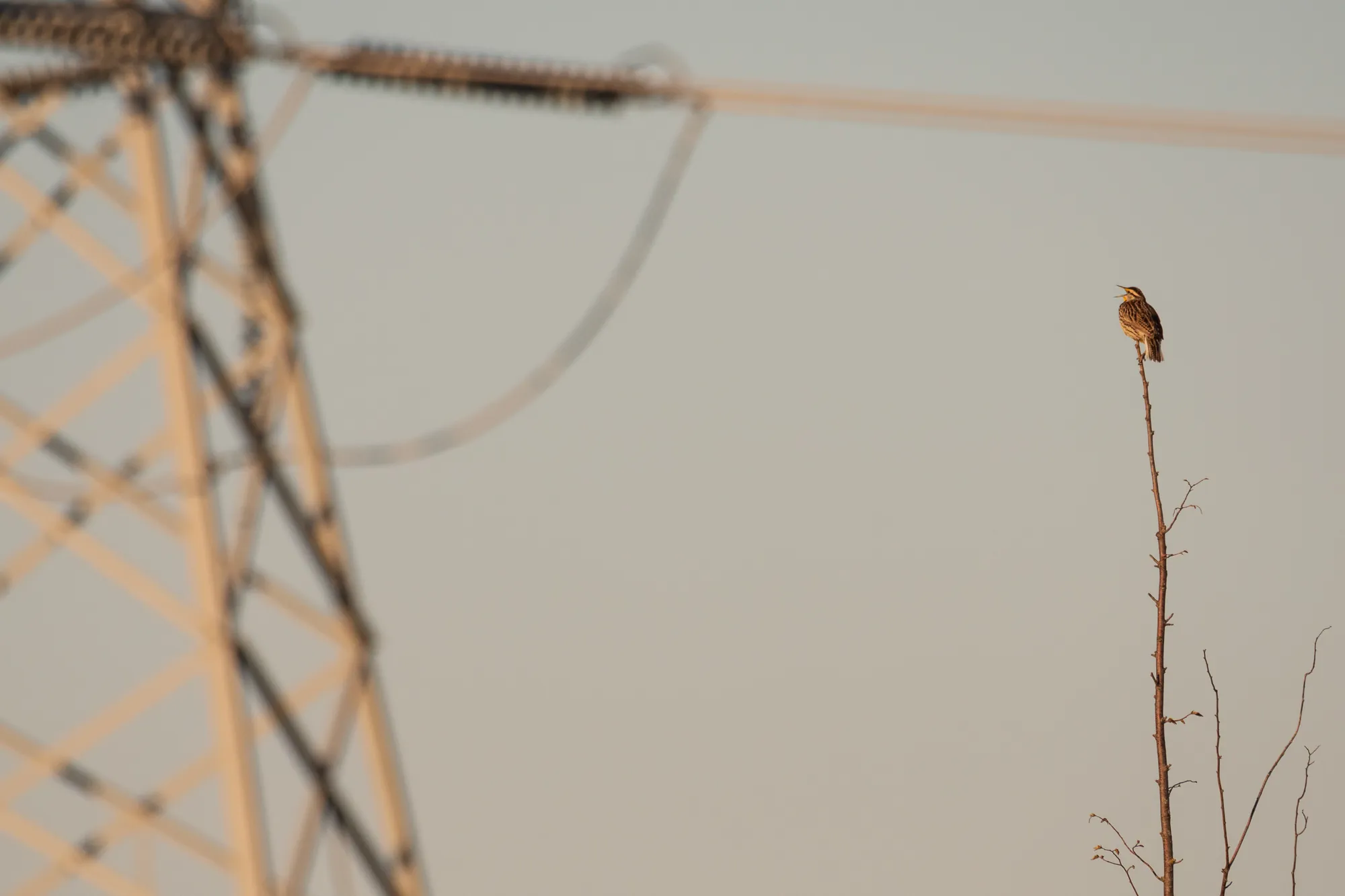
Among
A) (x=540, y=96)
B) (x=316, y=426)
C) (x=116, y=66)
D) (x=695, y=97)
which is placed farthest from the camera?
(x=316, y=426)

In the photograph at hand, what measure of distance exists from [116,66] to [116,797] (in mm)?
3755

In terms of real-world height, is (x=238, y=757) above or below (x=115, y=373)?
below

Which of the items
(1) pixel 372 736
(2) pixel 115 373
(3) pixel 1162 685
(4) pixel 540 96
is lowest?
(3) pixel 1162 685

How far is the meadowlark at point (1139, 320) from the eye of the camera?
15.4 metres

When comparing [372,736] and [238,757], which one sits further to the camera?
[372,736]

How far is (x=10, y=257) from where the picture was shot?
34.2ft

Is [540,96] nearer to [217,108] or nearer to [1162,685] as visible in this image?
[217,108]

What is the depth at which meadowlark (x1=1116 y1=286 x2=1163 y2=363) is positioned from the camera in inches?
606

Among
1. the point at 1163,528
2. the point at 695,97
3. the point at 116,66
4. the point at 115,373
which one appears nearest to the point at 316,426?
the point at 115,373

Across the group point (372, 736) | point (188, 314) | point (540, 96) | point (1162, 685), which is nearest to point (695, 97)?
point (540, 96)

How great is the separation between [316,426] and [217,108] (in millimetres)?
1812

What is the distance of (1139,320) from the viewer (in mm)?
15523

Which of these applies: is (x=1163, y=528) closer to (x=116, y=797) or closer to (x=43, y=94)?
(x=116, y=797)

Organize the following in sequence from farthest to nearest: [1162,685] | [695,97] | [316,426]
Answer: [316,426], [695,97], [1162,685]
